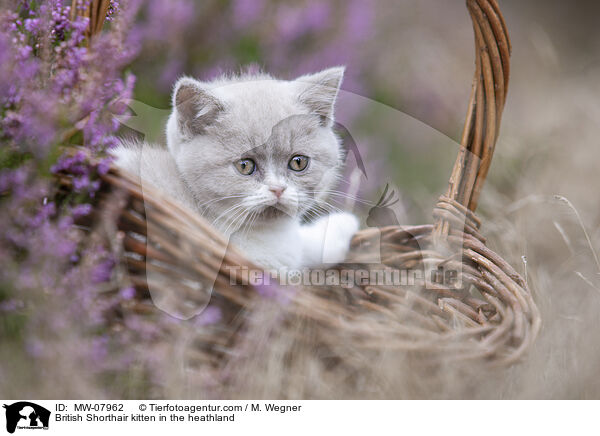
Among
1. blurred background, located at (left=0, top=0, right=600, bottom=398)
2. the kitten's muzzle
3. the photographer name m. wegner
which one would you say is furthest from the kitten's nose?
Result: blurred background, located at (left=0, top=0, right=600, bottom=398)

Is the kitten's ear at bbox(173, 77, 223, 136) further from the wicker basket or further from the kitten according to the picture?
the wicker basket

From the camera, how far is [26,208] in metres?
0.72

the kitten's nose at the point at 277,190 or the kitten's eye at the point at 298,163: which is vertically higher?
the kitten's eye at the point at 298,163

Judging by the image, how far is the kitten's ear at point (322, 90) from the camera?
38.7 inches

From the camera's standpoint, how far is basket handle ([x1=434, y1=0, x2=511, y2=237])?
89 centimetres

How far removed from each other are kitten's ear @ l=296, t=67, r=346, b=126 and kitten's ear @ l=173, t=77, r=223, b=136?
164 millimetres

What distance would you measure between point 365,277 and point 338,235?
99 millimetres
